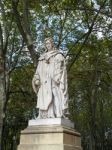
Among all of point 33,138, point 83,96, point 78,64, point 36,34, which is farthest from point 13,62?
point 33,138

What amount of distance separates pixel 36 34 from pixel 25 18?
24.1 feet

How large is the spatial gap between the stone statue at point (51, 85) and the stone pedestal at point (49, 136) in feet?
0.81

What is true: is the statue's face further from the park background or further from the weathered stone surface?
the park background

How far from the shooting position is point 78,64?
1003 inches

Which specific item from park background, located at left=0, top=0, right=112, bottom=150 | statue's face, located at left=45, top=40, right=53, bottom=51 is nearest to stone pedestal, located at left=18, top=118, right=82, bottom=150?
statue's face, located at left=45, top=40, right=53, bottom=51

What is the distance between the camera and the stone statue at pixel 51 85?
10773mm

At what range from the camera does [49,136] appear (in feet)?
34.1

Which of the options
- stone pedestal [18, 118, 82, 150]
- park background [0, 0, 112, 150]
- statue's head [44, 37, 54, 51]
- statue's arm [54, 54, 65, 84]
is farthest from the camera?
park background [0, 0, 112, 150]

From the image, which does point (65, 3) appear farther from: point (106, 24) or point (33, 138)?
point (33, 138)

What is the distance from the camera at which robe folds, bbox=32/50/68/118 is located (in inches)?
424

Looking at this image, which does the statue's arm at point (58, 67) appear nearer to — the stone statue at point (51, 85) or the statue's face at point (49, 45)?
the stone statue at point (51, 85)

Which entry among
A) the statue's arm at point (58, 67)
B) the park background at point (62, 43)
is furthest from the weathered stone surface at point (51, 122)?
the park background at point (62, 43)

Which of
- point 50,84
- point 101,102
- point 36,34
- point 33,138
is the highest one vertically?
point 36,34

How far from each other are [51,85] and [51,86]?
0.03 m
